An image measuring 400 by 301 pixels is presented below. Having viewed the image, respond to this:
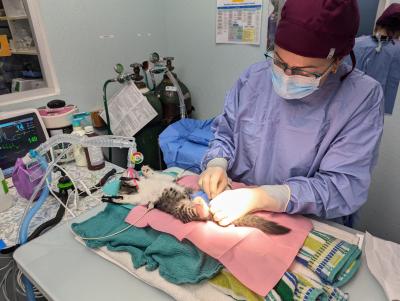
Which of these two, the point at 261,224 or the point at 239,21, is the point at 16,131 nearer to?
the point at 261,224

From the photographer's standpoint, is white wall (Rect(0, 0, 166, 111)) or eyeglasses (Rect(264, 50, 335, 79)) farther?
white wall (Rect(0, 0, 166, 111))

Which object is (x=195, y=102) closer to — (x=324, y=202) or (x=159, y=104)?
(x=159, y=104)

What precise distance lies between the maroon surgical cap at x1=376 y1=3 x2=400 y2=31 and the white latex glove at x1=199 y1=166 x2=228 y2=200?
4.25ft

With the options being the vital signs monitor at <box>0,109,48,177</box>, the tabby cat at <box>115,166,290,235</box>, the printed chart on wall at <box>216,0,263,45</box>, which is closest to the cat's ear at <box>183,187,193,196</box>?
the tabby cat at <box>115,166,290,235</box>

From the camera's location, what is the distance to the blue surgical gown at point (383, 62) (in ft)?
5.24

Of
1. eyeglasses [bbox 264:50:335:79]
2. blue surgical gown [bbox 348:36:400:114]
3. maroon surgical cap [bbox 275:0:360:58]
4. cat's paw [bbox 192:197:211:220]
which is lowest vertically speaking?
cat's paw [bbox 192:197:211:220]

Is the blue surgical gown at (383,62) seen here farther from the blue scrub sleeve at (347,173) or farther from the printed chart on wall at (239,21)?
the blue scrub sleeve at (347,173)

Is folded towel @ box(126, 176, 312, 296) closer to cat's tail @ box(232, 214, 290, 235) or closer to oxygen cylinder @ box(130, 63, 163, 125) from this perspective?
cat's tail @ box(232, 214, 290, 235)

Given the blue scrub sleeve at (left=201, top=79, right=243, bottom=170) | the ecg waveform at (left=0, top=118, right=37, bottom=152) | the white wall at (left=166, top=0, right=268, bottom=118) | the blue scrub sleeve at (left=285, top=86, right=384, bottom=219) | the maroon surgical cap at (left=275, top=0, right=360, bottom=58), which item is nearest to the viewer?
the maroon surgical cap at (left=275, top=0, right=360, bottom=58)

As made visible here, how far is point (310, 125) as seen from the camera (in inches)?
39.8

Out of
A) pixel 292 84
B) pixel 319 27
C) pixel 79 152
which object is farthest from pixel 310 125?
pixel 79 152

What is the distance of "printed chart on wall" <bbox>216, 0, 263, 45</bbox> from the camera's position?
1953mm

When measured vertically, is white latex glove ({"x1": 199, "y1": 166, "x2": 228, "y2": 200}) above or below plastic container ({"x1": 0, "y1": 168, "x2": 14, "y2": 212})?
above

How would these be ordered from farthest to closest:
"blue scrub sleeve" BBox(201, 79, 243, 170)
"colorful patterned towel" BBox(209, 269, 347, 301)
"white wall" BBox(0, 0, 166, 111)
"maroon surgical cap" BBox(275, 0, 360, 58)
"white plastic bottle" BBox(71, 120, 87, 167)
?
"white wall" BBox(0, 0, 166, 111)
"white plastic bottle" BBox(71, 120, 87, 167)
"blue scrub sleeve" BBox(201, 79, 243, 170)
"maroon surgical cap" BBox(275, 0, 360, 58)
"colorful patterned towel" BBox(209, 269, 347, 301)
